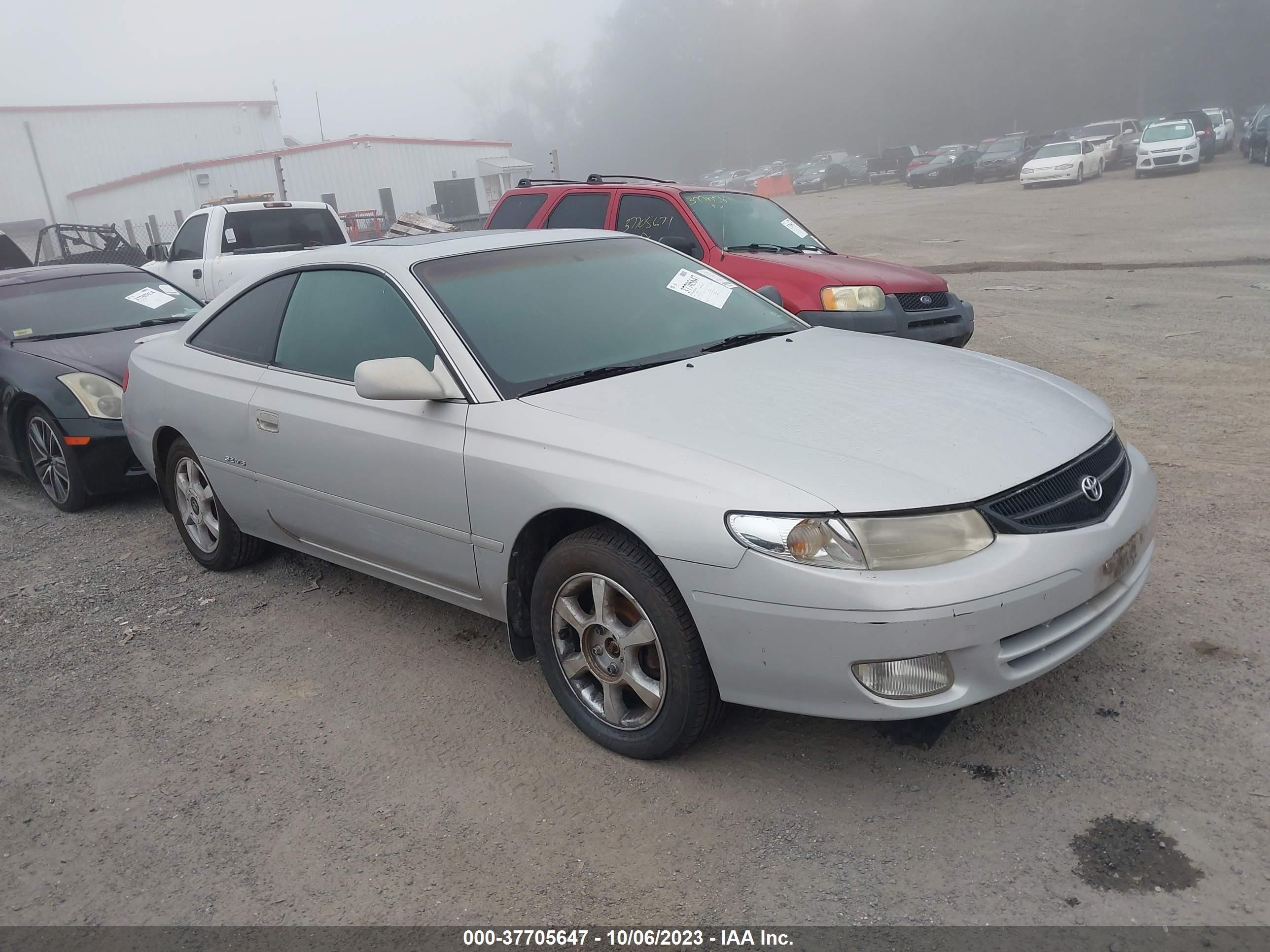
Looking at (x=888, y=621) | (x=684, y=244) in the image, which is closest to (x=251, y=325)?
(x=888, y=621)

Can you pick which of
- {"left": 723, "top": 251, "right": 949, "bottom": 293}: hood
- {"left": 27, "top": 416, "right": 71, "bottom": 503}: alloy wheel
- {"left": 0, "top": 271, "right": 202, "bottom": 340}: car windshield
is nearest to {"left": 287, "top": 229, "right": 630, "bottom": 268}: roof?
{"left": 27, "top": 416, "right": 71, "bottom": 503}: alloy wheel

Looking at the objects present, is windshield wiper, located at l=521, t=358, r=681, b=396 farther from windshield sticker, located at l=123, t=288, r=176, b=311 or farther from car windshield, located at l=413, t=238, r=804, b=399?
windshield sticker, located at l=123, t=288, r=176, b=311

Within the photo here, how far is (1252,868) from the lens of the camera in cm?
241

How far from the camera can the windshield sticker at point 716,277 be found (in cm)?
440

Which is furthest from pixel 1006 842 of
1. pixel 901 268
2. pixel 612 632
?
pixel 901 268

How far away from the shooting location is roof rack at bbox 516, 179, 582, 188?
28.9 ft

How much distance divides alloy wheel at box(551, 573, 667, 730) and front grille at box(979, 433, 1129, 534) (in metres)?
1.02

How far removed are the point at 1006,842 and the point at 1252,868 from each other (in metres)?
0.55

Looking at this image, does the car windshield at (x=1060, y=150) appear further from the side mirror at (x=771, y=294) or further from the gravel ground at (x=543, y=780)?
the side mirror at (x=771, y=294)

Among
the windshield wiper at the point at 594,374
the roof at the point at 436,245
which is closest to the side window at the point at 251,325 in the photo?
the roof at the point at 436,245

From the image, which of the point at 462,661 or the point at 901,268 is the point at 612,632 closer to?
the point at 462,661

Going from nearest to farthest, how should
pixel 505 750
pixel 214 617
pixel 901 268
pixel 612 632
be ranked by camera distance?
1. pixel 612 632
2. pixel 505 750
3. pixel 214 617
4. pixel 901 268

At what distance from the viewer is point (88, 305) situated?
7082 millimetres

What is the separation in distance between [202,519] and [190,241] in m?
7.94
